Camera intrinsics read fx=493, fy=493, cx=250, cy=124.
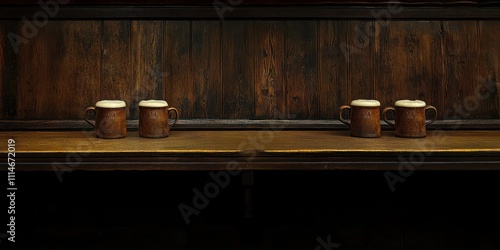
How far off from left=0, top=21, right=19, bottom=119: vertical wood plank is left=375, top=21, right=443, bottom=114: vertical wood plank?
1.52 metres

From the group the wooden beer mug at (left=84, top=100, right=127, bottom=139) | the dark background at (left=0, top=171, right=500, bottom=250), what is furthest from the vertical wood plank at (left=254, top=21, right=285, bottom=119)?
the wooden beer mug at (left=84, top=100, right=127, bottom=139)

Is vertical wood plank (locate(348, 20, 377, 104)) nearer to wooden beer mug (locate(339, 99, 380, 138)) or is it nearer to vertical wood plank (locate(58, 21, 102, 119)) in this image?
wooden beer mug (locate(339, 99, 380, 138))

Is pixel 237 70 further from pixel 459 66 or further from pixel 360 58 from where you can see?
pixel 459 66

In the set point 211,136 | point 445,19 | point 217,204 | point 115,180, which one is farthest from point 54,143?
point 445,19

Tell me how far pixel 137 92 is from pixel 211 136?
0.41 m

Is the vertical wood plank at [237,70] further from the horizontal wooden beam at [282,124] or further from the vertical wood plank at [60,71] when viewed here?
the vertical wood plank at [60,71]

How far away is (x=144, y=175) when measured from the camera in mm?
2078

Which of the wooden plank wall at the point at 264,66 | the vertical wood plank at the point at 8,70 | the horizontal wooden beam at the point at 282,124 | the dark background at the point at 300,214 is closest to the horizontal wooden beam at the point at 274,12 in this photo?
the wooden plank wall at the point at 264,66

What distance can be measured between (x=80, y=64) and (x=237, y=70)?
0.66 m

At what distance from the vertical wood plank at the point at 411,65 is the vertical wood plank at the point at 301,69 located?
27 centimetres

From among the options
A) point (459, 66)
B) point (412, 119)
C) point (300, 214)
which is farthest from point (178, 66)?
point (459, 66)

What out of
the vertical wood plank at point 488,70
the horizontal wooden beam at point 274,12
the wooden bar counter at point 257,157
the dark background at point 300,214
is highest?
the horizontal wooden beam at point 274,12

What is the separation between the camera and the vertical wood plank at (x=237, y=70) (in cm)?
210

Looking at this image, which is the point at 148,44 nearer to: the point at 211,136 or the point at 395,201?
the point at 211,136
